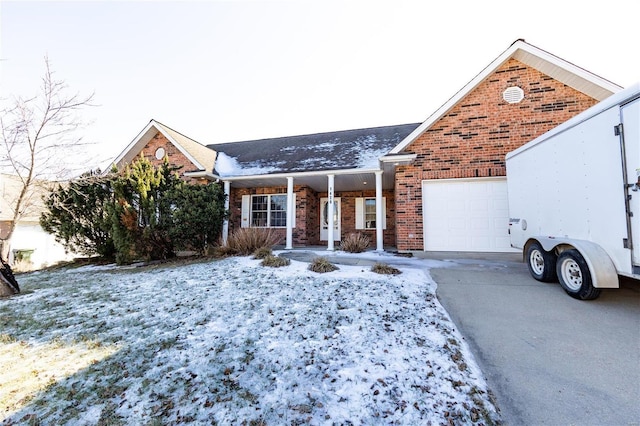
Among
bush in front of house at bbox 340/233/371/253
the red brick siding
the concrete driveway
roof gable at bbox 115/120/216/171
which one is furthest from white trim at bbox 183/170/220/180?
the concrete driveway

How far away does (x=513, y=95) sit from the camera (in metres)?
7.70

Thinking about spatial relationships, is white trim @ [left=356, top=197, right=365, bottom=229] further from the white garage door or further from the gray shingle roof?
the white garage door

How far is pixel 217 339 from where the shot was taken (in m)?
3.03

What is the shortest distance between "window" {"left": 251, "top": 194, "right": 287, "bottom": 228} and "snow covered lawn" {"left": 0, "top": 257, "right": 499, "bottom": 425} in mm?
7792

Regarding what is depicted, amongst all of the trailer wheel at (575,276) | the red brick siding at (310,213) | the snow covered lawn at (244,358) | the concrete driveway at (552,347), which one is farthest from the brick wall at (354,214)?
the trailer wheel at (575,276)

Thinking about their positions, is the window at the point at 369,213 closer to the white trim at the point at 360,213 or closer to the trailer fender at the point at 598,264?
the white trim at the point at 360,213

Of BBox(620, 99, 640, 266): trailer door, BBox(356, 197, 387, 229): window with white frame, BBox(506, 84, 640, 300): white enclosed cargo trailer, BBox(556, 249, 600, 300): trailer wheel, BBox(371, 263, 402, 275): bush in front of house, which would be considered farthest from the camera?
BBox(356, 197, 387, 229): window with white frame

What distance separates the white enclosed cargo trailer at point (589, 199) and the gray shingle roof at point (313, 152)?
5125 mm

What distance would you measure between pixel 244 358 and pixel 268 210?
33.6 feet

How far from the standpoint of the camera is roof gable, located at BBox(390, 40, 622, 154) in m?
6.81

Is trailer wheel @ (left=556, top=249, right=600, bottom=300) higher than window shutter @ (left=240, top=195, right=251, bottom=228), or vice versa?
window shutter @ (left=240, top=195, right=251, bottom=228)

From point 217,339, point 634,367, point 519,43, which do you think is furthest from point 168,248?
point 519,43

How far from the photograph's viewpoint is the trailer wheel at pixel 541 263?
458 cm

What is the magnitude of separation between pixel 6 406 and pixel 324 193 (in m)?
11.9
